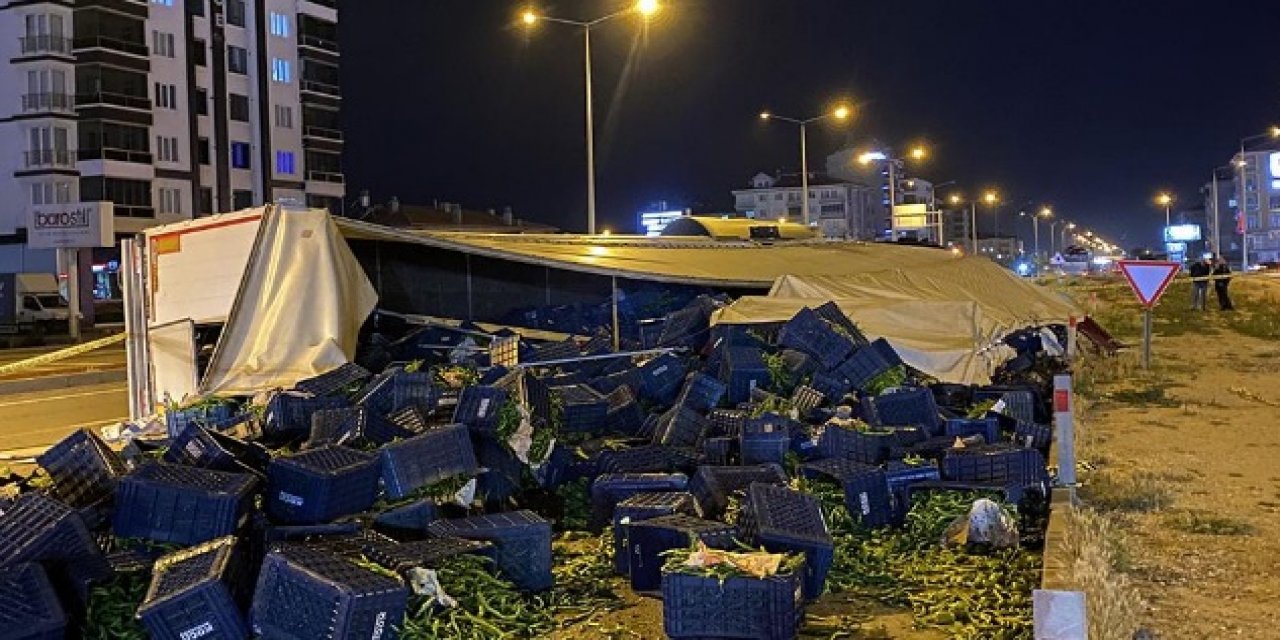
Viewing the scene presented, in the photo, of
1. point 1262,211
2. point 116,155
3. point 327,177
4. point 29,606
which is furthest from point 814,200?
point 29,606

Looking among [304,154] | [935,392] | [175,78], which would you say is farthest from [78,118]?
[935,392]

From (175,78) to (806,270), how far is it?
4711 centimetres

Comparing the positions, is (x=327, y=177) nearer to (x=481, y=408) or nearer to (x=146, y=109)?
(x=146, y=109)

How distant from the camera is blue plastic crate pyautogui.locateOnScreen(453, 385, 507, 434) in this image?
30.7ft

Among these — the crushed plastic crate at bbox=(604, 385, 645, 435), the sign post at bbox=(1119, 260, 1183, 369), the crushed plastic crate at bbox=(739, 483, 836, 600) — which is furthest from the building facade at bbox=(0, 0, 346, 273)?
the crushed plastic crate at bbox=(739, 483, 836, 600)

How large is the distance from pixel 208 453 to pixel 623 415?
14.1ft

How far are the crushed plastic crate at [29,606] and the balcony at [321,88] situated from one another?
63.1 meters

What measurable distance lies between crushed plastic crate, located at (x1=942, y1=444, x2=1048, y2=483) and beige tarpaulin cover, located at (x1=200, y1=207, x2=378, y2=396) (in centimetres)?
762

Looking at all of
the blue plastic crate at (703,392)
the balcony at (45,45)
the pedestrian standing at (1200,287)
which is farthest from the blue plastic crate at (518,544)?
the balcony at (45,45)

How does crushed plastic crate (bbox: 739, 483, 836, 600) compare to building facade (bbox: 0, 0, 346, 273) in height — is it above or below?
below

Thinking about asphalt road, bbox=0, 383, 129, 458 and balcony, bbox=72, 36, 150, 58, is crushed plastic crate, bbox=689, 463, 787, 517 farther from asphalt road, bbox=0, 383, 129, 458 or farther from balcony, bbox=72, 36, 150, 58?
balcony, bbox=72, 36, 150, 58

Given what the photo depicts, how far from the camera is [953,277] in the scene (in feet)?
69.3

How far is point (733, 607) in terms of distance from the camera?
598 centimetres

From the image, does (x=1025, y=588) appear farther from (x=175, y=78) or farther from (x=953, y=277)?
Answer: (x=175, y=78)
